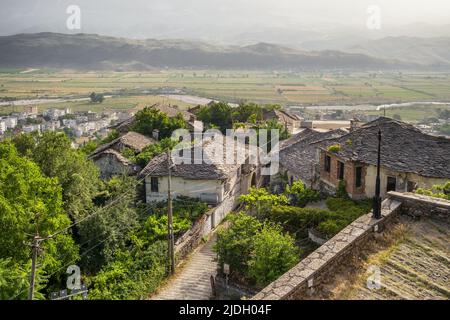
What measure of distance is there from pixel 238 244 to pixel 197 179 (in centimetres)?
1031

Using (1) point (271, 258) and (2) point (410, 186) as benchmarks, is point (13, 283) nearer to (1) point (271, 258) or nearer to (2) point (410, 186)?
(1) point (271, 258)

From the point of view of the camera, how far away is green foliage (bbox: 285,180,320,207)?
90.7 feet

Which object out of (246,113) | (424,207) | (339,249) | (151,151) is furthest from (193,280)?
(246,113)

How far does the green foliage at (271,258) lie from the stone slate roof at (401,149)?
7.30m

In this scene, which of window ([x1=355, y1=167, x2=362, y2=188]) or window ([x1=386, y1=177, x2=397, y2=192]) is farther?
window ([x1=355, y1=167, x2=362, y2=188])

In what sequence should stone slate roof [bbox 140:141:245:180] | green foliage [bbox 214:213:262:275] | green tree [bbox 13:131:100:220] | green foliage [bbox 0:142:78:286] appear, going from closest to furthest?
green foliage [bbox 0:142:78:286] → green foliage [bbox 214:213:262:275] → green tree [bbox 13:131:100:220] → stone slate roof [bbox 140:141:245:180]

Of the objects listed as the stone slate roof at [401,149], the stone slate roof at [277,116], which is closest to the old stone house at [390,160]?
the stone slate roof at [401,149]

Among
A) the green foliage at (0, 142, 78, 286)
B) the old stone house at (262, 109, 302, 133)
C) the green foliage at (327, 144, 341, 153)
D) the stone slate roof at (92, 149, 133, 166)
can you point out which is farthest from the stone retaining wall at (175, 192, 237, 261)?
the old stone house at (262, 109, 302, 133)

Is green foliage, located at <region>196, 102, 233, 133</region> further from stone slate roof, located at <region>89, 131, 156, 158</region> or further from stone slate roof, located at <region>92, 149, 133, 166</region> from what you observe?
stone slate roof, located at <region>92, 149, 133, 166</region>

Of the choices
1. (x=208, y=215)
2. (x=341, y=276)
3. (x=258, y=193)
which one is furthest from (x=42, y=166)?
(x=341, y=276)

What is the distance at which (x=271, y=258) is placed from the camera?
64.4 feet

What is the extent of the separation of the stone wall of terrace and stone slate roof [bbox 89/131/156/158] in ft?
96.3

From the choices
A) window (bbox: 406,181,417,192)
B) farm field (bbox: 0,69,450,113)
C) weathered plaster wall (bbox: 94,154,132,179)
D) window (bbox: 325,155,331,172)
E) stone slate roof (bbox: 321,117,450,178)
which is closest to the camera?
window (bbox: 406,181,417,192)
